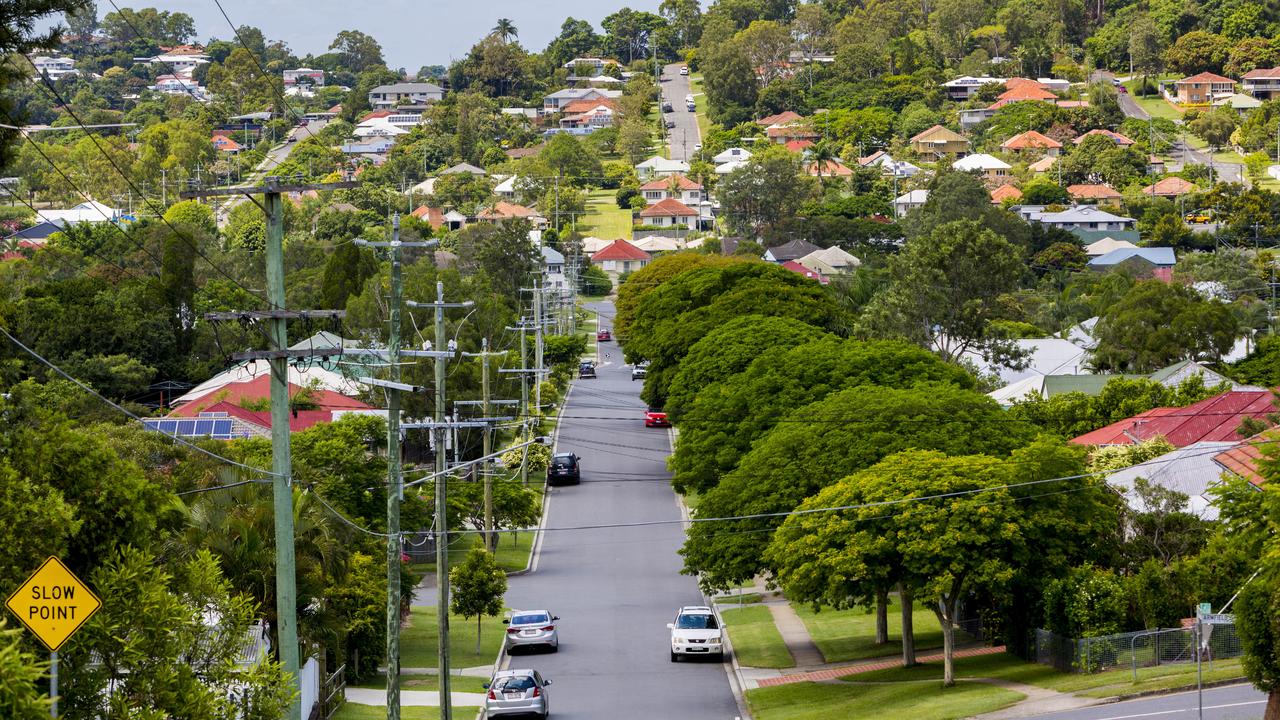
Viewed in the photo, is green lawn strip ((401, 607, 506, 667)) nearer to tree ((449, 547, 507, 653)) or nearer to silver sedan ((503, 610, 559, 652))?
silver sedan ((503, 610, 559, 652))

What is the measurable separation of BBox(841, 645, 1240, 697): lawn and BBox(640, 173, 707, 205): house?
492 feet

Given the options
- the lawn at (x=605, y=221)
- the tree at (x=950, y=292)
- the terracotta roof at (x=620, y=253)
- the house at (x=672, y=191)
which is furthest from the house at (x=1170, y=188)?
the tree at (x=950, y=292)

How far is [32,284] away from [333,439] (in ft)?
170

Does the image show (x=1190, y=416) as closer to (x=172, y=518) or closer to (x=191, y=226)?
(x=172, y=518)

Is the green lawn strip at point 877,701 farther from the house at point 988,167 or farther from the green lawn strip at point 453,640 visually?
the house at point 988,167

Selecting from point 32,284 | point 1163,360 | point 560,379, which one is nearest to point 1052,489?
point 1163,360

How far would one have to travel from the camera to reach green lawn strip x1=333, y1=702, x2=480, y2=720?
3631cm

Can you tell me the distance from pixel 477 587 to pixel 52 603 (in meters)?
28.9

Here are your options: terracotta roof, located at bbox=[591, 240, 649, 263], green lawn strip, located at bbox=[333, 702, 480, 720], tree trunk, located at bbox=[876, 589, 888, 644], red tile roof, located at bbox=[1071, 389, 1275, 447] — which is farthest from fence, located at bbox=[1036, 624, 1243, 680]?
terracotta roof, located at bbox=[591, 240, 649, 263]

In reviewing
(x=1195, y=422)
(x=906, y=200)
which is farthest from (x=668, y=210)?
(x=1195, y=422)

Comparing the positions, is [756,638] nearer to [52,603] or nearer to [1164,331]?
[52,603]

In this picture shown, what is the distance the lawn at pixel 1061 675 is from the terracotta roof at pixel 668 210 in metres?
142

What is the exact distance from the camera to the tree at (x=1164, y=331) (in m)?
82.5

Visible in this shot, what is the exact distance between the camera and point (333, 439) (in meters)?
51.3
